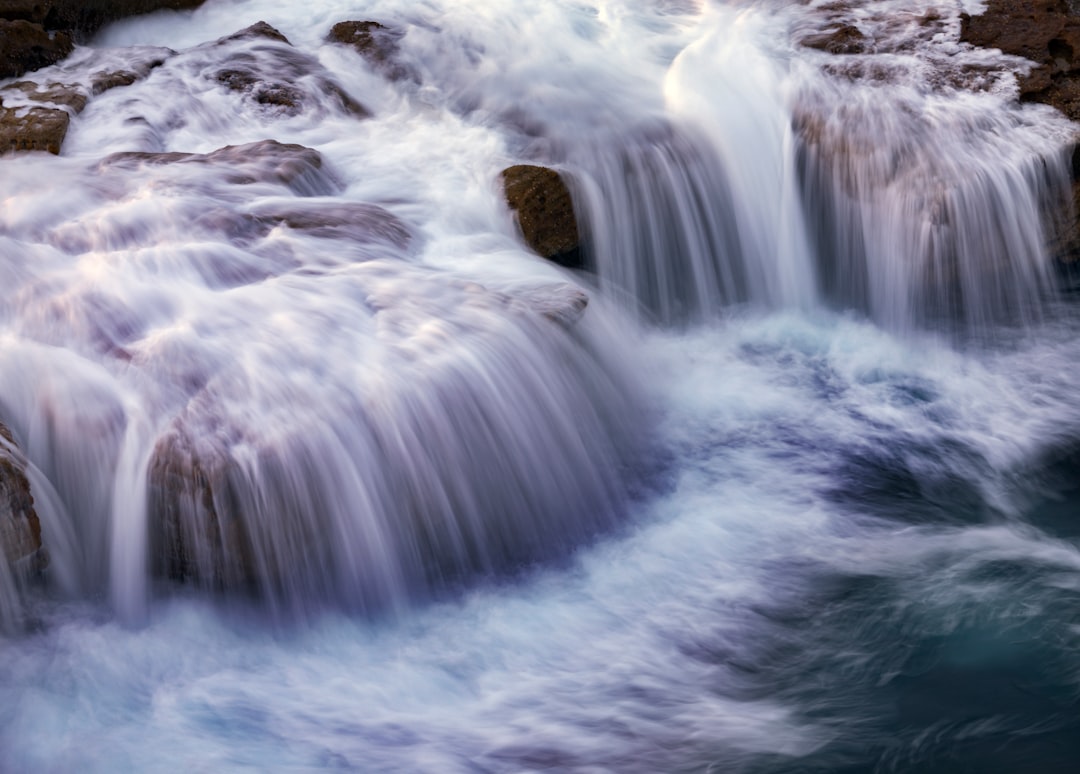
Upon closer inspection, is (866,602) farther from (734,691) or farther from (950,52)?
(950,52)

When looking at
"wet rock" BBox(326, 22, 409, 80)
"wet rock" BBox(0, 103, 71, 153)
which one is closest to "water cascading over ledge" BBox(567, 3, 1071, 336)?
"wet rock" BBox(326, 22, 409, 80)

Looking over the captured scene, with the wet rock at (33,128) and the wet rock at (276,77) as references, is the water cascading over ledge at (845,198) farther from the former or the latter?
the wet rock at (33,128)

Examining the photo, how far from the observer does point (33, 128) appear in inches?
256

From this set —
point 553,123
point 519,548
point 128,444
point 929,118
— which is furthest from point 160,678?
point 929,118

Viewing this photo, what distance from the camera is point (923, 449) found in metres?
5.42

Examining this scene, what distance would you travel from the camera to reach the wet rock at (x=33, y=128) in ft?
21.0

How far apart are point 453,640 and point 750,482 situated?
5.32 feet

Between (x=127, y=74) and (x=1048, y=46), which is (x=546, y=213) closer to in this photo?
(x=127, y=74)

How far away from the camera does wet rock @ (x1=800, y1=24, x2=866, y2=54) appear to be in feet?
23.7

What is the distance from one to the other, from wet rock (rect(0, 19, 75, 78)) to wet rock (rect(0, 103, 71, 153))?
0.56 meters

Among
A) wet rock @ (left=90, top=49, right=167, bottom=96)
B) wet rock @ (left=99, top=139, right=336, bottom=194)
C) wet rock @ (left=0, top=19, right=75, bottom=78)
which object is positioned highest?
wet rock @ (left=0, top=19, right=75, bottom=78)

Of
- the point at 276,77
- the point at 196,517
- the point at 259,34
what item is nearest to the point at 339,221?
the point at 276,77

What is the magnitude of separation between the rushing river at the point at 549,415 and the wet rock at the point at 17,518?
17 centimetres

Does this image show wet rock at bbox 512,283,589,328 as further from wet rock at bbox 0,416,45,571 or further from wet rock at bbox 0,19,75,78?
wet rock at bbox 0,19,75,78
